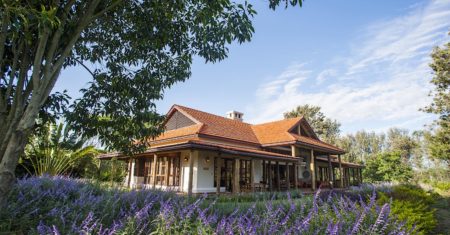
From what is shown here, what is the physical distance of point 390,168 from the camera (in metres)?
33.1

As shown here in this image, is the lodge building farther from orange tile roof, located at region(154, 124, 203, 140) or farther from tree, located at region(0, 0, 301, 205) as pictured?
tree, located at region(0, 0, 301, 205)

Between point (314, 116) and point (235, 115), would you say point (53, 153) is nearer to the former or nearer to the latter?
point (235, 115)

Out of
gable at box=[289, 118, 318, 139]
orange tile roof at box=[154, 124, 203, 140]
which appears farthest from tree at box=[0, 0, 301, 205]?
gable at box=[289, 118, 318, 139]

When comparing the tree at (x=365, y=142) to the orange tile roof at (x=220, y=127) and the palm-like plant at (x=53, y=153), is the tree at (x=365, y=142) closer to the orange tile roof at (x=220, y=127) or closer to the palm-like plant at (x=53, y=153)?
the orange tile roof at (x=220, y=127)

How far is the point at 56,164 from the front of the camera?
1650 cm

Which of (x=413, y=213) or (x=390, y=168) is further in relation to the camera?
(x=390, y=168)

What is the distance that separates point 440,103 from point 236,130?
72.1 feet

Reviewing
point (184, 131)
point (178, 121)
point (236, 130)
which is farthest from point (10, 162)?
point (236, 130)

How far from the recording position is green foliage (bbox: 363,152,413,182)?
32.5 metres

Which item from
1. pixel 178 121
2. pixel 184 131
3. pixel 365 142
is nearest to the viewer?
pixel 184 131

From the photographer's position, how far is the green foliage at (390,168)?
32.5 m

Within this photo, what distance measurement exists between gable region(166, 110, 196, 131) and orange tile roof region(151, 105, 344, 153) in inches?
14.5

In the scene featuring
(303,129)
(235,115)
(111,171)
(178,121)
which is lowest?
(111,171)

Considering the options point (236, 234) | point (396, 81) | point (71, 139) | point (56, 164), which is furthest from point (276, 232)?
point (71, 139)
